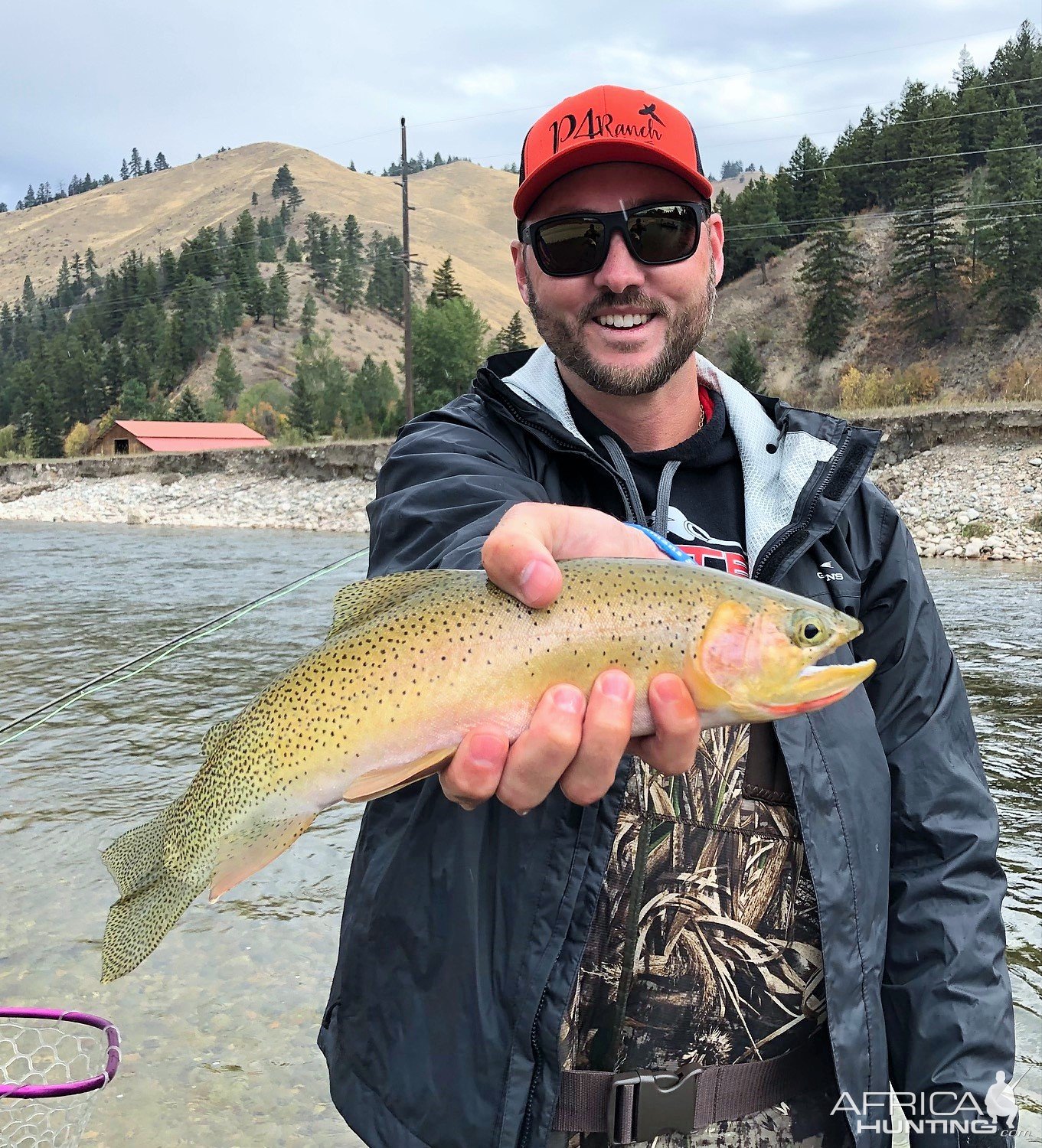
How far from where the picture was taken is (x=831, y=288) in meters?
46.2

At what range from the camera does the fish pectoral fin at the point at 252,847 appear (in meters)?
1.80

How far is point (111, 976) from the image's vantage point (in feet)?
5.98

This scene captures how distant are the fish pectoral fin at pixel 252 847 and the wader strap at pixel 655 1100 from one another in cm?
65

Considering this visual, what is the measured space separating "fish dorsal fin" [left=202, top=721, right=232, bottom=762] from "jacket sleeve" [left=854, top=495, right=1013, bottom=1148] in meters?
1.33

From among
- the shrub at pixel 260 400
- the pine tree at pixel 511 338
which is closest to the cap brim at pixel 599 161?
the pine tree at pixel 511 338

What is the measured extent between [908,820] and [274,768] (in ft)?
4.24

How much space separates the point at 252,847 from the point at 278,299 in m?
99.1

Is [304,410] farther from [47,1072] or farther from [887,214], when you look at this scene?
[47,1072]

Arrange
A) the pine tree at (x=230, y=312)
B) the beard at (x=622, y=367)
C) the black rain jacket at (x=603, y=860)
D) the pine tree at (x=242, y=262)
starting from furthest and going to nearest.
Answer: the pine tree at (x=242, y=262), the pine tree at (x=230, y=312), the beard at (x=622, y=367), the black rain jacket at (x=603, y=860)

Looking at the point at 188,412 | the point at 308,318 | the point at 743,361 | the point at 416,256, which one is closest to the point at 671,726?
the point at 743,361

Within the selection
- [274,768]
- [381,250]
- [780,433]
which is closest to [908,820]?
[780,433]

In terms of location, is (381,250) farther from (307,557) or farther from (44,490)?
(307,557)

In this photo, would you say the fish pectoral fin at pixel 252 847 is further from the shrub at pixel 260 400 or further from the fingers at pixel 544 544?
the shrub at pixel 260 400

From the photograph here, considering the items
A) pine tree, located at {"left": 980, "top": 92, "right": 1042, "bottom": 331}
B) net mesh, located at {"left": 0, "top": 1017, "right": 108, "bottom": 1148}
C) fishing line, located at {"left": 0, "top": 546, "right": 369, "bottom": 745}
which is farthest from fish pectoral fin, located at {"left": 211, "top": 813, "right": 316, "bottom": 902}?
pine tree, located at {"left": 980, "top": 92, "right": 1042, "bottom": 331}
